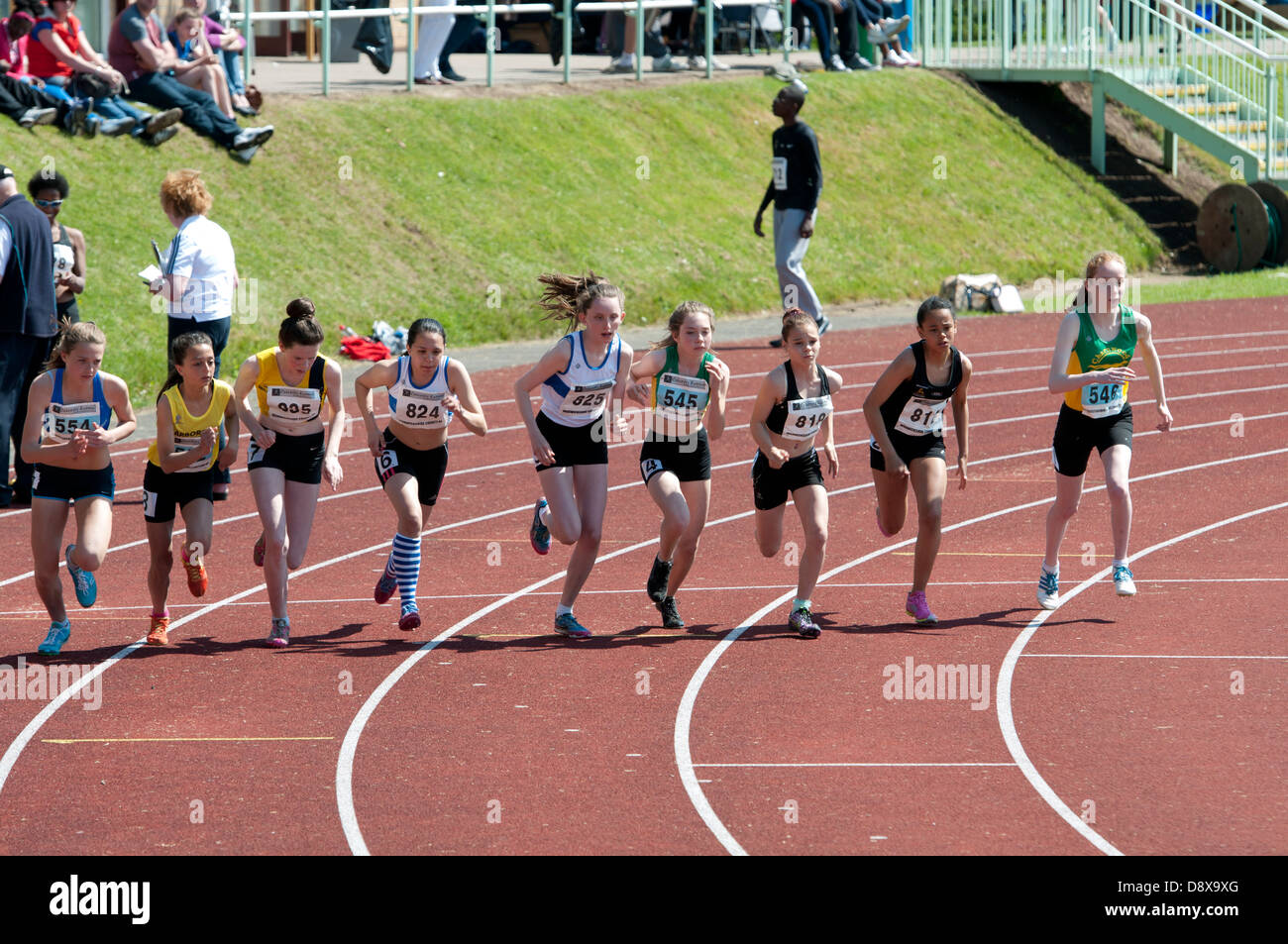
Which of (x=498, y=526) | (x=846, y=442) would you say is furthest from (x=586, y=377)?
(x=846, y=442)

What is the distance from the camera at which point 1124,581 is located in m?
10.2

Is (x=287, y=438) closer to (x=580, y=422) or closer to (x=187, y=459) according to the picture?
(x=187, y=459)

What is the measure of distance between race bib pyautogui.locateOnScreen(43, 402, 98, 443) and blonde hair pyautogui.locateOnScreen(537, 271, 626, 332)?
2.52 metres

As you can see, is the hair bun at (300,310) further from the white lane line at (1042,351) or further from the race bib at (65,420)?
the white lane line at (1042,351)

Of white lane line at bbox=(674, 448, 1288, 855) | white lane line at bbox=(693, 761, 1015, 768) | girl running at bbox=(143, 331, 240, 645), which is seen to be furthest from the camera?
girl running at bbox=(143, 331, 240, 645)

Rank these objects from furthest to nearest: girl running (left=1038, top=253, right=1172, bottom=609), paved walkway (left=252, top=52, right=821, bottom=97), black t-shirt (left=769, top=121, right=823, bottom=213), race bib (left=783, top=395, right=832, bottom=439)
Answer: paved walkway (left=252, top=52, right=821, bottom=97)
black t-shirt (left=769, top=121, right=823, bottom=213)
girl running (left=1038, top=253, right=1172, bottom=609)
race bib (left=783, top=395, right=832, bottom=439)

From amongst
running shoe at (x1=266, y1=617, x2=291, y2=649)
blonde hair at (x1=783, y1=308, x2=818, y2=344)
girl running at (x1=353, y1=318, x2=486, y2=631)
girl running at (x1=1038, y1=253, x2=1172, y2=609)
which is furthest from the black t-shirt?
running shoe at (x1=266, y1=617, x2=291, y2=649)

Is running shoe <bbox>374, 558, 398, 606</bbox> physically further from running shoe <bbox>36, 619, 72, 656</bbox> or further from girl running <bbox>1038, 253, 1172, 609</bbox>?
girl running <bbox>1038, 253, 1172, 609</bbox>

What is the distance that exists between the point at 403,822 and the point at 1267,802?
3.31m

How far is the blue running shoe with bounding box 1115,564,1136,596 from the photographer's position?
10109mm

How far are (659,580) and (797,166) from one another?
10149 millimetres

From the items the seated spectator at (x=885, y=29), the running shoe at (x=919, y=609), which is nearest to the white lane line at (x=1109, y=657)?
the running shoe at (x=919, y=609)

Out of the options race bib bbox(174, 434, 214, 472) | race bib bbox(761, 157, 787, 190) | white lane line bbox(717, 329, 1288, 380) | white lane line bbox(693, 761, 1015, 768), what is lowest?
white lane line bbox(693, 761, 1015, 768)

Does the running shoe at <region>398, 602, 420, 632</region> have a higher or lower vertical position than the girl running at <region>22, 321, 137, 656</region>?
lower
